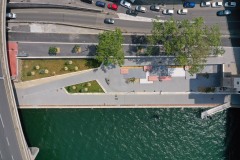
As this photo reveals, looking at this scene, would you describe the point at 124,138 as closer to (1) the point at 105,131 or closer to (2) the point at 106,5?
(1) the point at 105,131

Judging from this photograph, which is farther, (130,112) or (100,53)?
(130,112)

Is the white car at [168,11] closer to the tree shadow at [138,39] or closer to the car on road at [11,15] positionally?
the tree shadow at [138,39]

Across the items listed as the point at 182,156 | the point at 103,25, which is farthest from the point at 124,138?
the point at 103,25

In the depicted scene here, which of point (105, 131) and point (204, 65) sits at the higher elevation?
point (204, 65)

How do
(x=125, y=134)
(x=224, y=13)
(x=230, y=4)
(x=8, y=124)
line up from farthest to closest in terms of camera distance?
(x=125, y=134)
(x=230, y=4)
(x=224, y=13)
(x=8, y=124)

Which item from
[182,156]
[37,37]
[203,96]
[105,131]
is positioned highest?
[37,37]

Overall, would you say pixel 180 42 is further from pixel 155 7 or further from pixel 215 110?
pixel 215 110

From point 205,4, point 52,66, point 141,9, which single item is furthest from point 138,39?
point 52,66
